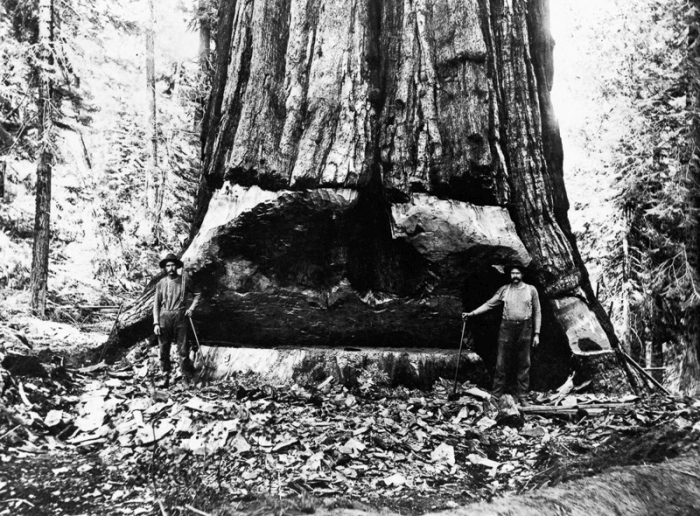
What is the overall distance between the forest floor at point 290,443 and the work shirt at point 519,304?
868mm

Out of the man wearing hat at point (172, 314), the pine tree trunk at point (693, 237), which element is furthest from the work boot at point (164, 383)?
the pine tree trunk at point (693, 237)

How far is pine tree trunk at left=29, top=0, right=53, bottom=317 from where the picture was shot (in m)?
9.09

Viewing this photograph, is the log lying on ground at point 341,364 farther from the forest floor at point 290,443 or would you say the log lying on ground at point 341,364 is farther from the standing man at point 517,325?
the standing man at point 517,325

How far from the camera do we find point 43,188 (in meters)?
9.32

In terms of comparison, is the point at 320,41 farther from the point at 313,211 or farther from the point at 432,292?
the point at 432,292

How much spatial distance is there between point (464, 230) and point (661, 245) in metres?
8.60

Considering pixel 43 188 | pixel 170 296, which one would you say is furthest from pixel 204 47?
pixel 170 296

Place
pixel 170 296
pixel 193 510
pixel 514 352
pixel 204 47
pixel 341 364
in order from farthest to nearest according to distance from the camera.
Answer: pixel 204 47 → pixel 170 296 → pixel 514 352 → pixel 341 364 → pixel 193 510

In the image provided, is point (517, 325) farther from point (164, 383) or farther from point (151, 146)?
point (151, 146)

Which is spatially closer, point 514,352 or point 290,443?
point 290,443

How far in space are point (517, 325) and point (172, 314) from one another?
4.02 meters

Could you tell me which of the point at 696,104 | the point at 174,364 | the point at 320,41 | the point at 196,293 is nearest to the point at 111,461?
the point at 196,293

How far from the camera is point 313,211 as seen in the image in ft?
17.0

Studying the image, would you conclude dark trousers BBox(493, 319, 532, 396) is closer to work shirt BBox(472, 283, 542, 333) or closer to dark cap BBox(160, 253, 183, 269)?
work shirt BBox(472, 283, 542, 333)
